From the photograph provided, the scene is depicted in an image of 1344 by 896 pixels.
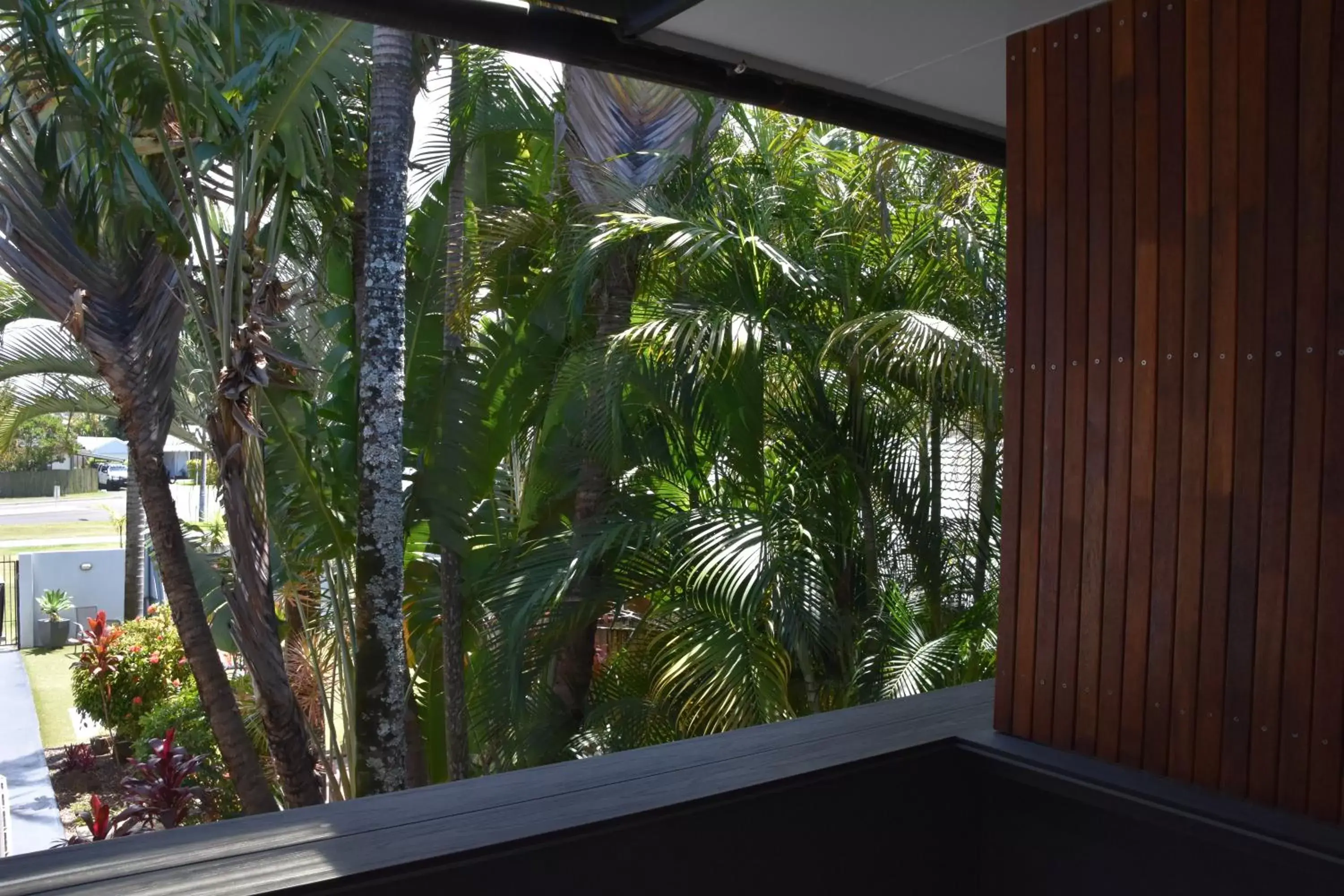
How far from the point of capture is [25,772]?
11.0 metres

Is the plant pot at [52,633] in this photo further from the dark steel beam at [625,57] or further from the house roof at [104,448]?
the dark steel beam at [625,57]

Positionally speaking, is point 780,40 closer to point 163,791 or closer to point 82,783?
point 163,791

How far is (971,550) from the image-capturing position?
538cm

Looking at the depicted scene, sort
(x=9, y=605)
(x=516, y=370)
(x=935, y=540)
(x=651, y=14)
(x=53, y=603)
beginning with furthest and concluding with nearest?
(x=9, y=605)
(x=53, y=603)
(x=516, y=370)
(x=935, y=540)
(x=651, y=14)

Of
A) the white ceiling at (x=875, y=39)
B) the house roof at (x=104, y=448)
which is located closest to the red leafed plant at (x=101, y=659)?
the white ceiling at (x=875, y=39)

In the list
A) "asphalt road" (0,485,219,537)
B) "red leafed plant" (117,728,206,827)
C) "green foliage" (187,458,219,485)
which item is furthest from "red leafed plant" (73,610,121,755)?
"asphalt road" (0,485,219,537)

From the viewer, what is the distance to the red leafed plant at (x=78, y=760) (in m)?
12.4

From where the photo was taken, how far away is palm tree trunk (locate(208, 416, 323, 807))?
6.29 metres

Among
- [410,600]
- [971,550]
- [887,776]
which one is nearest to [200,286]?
[410,600]

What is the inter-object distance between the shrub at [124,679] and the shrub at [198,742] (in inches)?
14.5

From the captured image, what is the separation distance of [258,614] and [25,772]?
6419mm

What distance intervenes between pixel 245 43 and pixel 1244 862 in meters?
6.58

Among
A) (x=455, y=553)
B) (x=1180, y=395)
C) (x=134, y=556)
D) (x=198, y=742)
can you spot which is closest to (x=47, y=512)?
(x=134, y=556)

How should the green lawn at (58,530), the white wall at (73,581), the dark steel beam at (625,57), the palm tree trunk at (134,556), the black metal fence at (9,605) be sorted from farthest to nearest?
the green lawn at (58,530), the white wall at (73,581), the black metal fence at (9,605), the palm tree trunk at (134,556), the dark steel beam at (625,57)
